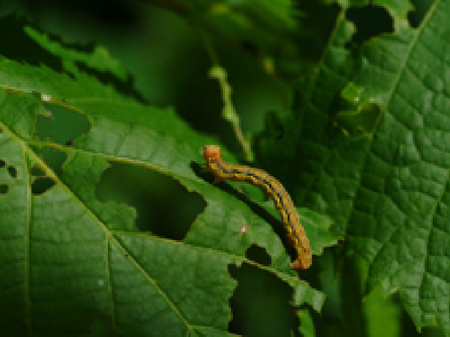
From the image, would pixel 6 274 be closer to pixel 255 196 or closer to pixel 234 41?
pixel 255 196

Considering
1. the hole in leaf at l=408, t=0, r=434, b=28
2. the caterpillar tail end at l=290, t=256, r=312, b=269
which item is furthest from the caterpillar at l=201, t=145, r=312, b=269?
the hole in leaf at l=408, t=0, r=434, b=28

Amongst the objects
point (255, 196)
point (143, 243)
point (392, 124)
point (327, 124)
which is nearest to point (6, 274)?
point (143, 243)

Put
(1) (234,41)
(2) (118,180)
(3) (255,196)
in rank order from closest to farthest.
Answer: (3) (255,196)
(1) (234,41)
(2) (118,180)

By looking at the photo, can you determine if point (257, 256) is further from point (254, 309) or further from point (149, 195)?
point (149, 195)

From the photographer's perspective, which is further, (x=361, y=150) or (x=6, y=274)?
(x=361, y=150)

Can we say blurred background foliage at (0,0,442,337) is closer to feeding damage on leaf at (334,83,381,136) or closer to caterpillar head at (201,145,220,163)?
feeding damage on leaf at (334,83,381,136)

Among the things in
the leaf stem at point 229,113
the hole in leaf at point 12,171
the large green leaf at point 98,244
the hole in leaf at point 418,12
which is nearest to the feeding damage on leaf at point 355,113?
the hole in leaf at point 418,12

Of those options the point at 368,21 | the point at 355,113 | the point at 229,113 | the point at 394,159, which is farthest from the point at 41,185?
the point at 368,21
